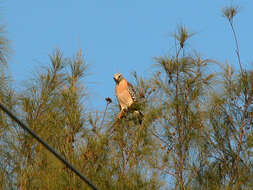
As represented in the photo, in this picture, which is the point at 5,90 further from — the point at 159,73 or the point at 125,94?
the point at 125,94

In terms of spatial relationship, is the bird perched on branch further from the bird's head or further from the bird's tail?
the bird's tail

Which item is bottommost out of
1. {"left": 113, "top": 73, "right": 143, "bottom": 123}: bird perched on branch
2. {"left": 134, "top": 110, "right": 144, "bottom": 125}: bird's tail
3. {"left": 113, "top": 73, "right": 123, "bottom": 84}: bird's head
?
{"left": 134, "top": 110, "right": 144, "bottom": 125}: bird's tail

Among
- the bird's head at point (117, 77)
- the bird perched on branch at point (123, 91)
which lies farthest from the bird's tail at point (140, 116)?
the bird's head at point (117, 77)

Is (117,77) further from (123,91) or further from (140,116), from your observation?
(140,116)

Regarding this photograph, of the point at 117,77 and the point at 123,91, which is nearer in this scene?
the point at 123,91

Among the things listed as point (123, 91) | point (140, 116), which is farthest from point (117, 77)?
point (140, 116)

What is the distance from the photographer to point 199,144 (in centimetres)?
382

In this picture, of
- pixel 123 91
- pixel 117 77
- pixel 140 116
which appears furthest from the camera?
pixel 117 77

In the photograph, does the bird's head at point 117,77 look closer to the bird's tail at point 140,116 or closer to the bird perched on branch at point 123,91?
the bird perched on branch at point 123,91

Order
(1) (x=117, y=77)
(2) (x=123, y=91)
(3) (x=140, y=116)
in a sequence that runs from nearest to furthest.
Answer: (3) (x=140, y=116) → (2) (x=123, y=91) → (1) (x=117, y=77)

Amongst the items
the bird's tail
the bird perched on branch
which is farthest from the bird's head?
the bird's tail

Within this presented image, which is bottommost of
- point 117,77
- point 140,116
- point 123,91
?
point 140,116

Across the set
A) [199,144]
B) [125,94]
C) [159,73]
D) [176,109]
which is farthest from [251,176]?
[125,94]

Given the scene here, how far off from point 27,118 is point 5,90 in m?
0.29
